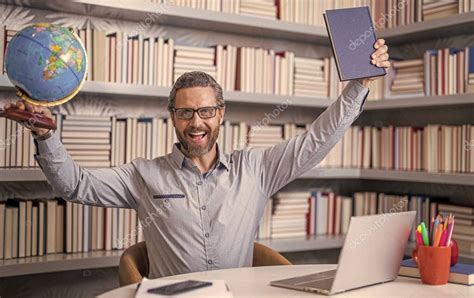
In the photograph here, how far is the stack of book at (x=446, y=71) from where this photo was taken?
10.0 ft

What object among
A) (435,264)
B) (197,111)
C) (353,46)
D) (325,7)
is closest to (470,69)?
(325,7)

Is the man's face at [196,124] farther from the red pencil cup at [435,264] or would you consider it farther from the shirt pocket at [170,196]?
the red pencil cup at [435,264]

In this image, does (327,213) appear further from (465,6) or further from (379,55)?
(379,55)

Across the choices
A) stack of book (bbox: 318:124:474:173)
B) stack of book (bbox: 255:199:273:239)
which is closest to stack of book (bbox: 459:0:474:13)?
stack of book (bbox: 318:124:474:173)

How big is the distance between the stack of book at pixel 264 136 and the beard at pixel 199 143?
0.96 metres

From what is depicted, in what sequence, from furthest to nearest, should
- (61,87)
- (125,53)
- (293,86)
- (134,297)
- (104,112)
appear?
(293,86), (104,112), (125,53), (61,87), (134,297)

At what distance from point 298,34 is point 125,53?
3.35 ft

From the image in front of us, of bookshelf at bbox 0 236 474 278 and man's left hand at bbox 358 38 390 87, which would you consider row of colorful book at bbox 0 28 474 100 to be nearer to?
bookshelf at bbox 0 236 474 278

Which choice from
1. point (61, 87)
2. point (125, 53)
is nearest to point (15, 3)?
point (125, 53)

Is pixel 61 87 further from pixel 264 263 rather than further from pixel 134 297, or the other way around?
pixel 264 263

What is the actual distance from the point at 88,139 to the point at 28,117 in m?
1.00

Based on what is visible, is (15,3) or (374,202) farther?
(374,202)

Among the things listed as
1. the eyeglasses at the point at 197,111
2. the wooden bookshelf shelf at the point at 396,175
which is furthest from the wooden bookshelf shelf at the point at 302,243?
the eyeglasses at the point at 197,111

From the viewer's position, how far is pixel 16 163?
2.72m
